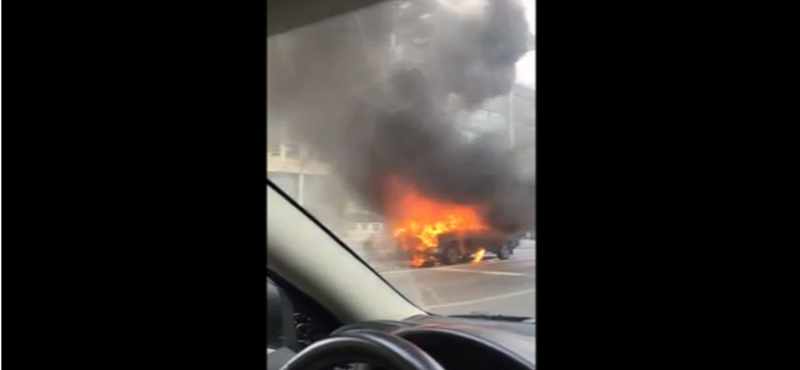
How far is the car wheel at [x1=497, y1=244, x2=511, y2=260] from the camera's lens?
929 mm

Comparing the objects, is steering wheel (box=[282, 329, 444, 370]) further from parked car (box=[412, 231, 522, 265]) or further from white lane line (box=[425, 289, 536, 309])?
parked car (box=[412, 231, 522, 265])

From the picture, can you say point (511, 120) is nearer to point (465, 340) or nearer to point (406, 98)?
point (406, 98)

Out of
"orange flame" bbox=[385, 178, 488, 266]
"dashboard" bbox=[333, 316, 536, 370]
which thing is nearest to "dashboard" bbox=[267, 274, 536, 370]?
"dashboard" bbox=[333, 316, 536, 370]

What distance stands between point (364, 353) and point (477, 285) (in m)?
0.30

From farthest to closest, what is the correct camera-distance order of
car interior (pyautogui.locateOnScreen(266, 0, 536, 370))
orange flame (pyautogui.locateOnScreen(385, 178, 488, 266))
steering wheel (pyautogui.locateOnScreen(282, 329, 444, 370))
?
steering wheel (pyautogui.locateOnScreen(282, 329, 444, 370))
car interior (pyautogui.locateOnScreen(266, 0, 536, 370))
orange flame (pyautogui.locateOnScreen(385, 178, 488, 266))

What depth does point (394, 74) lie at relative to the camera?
106 cm

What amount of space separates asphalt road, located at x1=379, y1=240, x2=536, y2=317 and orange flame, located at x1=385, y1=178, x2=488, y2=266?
0.03 meters

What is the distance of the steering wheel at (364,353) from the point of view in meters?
1.21

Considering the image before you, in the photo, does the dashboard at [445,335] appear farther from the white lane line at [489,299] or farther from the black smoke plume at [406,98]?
the black smoke plume at [406,98]

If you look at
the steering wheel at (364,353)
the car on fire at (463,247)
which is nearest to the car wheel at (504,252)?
the car on fire at (463,247)

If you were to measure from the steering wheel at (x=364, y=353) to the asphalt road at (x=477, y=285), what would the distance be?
0.11 metres
